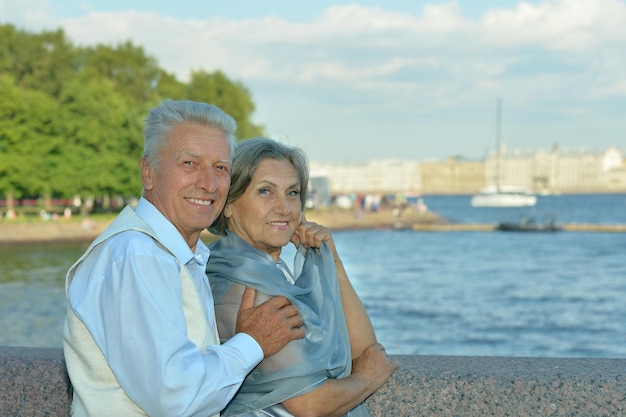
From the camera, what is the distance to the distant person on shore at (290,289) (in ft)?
8.41

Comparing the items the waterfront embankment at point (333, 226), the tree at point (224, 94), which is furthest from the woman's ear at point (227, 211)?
the tree at point (224, 94)

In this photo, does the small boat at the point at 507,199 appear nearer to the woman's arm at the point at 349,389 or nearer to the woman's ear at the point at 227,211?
the woman's arm at the point at 349,389

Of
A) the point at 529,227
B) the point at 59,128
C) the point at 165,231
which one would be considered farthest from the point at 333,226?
the point at 165,231

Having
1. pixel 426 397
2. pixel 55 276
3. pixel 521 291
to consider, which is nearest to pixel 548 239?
pixel 521 291

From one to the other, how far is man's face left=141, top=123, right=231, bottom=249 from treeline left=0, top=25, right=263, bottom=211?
42.9 meters

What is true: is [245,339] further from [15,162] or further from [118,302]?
[15,162]

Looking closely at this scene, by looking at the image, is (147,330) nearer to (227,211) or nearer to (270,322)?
(270,322)

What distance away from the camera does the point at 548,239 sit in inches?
1983

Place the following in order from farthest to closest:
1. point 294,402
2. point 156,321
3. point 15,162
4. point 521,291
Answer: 1. point 15,162
2. point 521,291
3. point 294,402
4. point 156,321

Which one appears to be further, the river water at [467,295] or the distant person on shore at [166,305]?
the river water at [467,295]

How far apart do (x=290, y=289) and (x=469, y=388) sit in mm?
760

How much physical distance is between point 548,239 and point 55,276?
3027cm

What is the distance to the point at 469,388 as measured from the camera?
3.01 meters

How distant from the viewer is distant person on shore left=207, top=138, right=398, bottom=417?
2.56 meters
